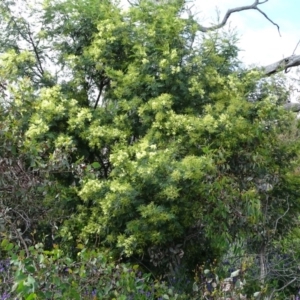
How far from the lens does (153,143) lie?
6.22 m

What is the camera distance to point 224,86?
21.7 ft

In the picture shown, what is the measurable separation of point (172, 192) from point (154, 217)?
311 mm

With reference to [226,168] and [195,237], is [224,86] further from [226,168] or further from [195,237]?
[195,237]

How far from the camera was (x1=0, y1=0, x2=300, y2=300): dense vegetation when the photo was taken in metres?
5.77

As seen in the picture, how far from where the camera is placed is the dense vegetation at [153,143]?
577 cm

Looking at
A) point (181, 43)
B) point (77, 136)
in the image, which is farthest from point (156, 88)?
point (77, 136)

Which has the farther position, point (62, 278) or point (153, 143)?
point (153, 143)

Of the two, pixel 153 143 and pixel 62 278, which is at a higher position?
pixel 153 143

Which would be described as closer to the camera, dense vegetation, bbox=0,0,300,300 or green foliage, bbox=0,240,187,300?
green foliage, bbox=0,240,187,300

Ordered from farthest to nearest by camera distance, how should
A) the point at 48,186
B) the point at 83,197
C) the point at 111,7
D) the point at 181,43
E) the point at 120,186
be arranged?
the point at 111,7
the point at 181,43
the point at 83,197
the point at 120,186
the point at 48,186

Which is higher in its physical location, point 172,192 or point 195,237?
point 172,192

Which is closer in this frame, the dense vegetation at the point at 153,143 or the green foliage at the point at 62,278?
the green foliage at the point at 62,278

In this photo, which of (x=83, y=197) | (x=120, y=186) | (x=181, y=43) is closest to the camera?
(x=120, y=186)

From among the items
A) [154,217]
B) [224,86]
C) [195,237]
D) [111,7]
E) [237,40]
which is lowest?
[195,237]
